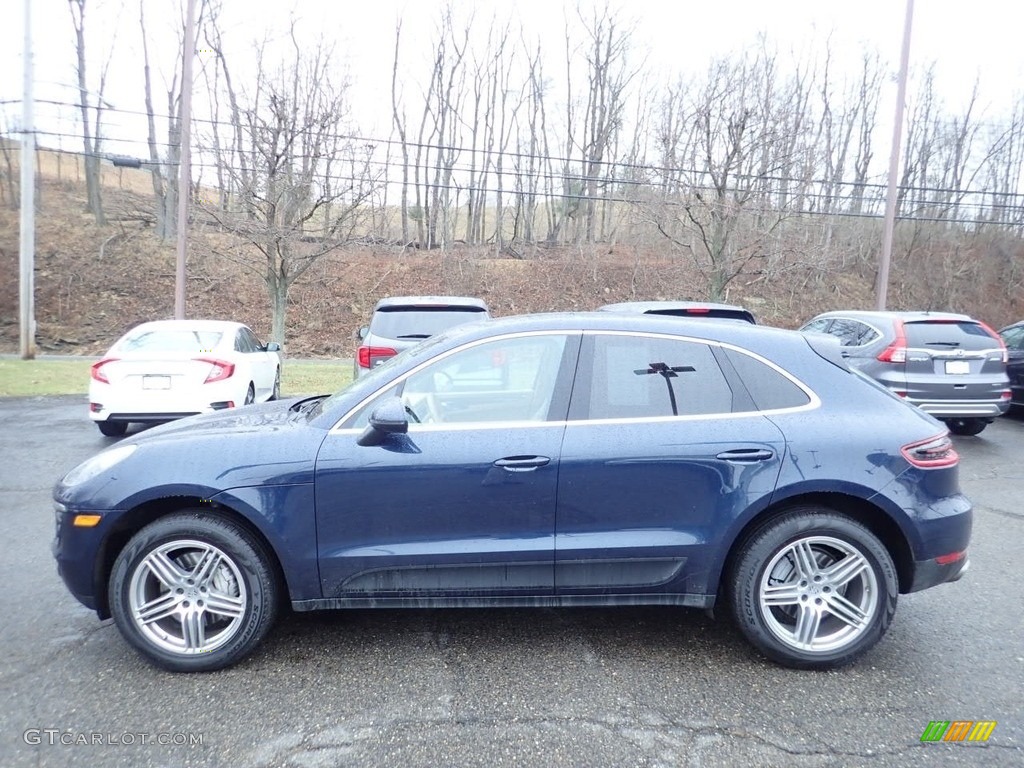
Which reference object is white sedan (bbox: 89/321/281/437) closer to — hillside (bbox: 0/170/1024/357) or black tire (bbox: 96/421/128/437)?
black tire (bbox: 96/421/128/437)

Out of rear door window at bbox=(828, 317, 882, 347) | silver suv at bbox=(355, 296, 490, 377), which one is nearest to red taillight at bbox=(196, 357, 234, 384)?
silver suv at bbox=(355, 296, 490, 377)

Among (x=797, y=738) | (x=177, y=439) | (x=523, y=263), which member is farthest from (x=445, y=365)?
(x=523, y=263)

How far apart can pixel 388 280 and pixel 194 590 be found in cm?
2511

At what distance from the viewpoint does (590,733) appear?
278 centimetres

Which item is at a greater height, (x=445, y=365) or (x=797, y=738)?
(x=445, y=365)

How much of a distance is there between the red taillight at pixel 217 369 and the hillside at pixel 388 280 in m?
13.9

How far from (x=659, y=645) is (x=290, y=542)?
1.91 metres

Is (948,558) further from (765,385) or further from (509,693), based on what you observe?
(509,693)

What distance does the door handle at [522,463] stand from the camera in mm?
3186

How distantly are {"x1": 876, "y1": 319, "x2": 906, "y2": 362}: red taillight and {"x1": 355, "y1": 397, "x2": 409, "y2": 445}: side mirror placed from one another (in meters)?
7.73

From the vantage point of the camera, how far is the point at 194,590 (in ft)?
10.6

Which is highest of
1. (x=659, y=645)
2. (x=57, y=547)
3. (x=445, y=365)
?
(x=445, y=365)

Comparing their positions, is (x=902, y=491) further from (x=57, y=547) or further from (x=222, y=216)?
(x=222, y=216)

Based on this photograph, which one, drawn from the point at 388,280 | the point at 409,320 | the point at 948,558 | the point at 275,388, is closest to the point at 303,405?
the point at 948,558
